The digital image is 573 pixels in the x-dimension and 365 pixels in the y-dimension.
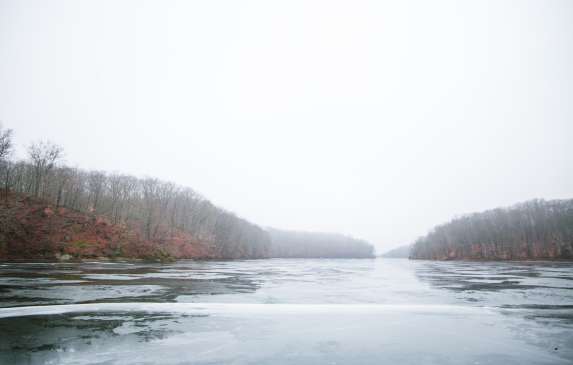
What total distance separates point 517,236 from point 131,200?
125161 mm

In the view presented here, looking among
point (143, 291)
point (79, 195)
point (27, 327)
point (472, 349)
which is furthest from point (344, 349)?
point (79, 195)

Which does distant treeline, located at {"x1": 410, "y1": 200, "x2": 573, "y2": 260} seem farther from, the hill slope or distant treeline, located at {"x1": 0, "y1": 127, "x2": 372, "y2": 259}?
the hill slope

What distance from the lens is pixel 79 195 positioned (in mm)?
73562

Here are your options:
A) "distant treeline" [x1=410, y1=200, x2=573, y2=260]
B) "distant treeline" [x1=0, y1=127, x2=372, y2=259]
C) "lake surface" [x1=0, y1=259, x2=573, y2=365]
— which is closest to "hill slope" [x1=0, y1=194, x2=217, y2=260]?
"distant treeline" [x1=0, y1=127, x2=372, y2=259]

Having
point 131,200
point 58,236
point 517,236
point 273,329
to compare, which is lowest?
point 273,329

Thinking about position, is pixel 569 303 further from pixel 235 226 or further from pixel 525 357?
pixel 235 226

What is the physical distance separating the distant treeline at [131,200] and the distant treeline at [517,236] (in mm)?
84046

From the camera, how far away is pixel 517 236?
109938mm

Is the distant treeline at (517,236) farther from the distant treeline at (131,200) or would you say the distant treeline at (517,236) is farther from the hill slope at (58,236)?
the hill slope at (58,236)

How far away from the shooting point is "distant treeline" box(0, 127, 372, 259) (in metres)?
62.8

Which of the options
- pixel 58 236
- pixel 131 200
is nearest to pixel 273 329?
pixel 58 236

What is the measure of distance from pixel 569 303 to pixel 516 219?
131300 mm

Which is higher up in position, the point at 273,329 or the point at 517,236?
the point at 517,236

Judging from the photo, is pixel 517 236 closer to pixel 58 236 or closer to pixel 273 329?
pixel 58 236
